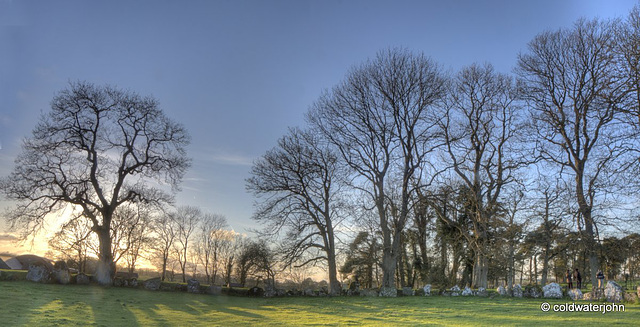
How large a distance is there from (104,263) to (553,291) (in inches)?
909

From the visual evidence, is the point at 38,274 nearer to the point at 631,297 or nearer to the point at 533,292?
the point at 533,292

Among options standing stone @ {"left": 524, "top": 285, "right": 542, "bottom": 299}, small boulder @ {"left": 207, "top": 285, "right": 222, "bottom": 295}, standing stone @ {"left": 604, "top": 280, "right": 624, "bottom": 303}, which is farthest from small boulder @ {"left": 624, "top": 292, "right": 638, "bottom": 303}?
small boulder @ {"left": 207, "top": 285, "right": 222, "bottom": 295}

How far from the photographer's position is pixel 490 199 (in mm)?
25969

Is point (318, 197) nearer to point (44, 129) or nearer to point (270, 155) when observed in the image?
point (270, 155)

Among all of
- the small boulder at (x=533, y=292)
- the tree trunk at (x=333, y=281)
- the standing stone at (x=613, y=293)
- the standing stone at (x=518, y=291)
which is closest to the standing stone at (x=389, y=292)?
the tree trunk at (x=333, y=281)

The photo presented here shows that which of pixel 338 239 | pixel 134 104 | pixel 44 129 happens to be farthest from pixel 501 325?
pixel 44 129

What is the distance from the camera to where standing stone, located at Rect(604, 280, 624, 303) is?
14281 mm

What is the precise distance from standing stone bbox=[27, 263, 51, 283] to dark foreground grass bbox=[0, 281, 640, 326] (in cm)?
114

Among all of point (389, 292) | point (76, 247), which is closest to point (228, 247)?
point (76, 247)

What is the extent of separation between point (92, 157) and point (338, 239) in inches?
621

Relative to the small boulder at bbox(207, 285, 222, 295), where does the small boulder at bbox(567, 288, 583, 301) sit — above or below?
above

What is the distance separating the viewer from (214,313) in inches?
608

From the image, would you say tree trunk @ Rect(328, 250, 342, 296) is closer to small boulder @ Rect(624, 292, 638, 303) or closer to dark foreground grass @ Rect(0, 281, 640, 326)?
dark foreground grass @ Rect(0, 281, 640, 326)

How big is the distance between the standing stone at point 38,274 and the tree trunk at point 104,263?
246 centimetres
